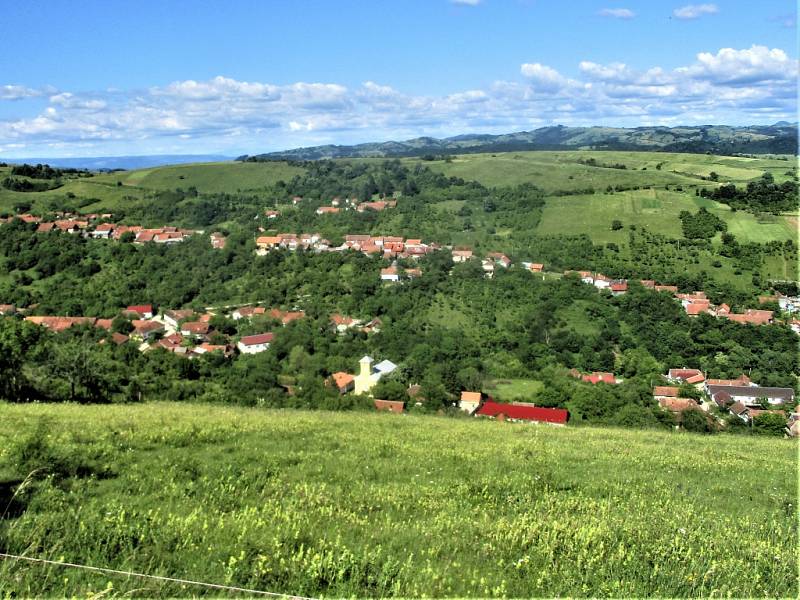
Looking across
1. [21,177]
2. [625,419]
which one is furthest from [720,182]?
[21,177]

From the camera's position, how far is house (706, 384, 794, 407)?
49375 mm

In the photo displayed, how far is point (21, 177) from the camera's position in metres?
110

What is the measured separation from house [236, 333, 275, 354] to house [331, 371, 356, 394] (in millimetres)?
11029

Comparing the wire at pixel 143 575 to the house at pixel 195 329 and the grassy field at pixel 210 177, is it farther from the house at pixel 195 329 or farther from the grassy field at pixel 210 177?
the grassy field at pixel 210 177

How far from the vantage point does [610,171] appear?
12181cm

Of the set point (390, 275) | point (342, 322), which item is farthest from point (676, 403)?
point (390, 275)

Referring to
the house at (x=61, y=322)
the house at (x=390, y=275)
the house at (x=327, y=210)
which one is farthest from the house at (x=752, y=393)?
the house at (x=327, y=210)

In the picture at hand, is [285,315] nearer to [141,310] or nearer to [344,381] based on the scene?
[141,310]

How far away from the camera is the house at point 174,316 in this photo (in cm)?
6700

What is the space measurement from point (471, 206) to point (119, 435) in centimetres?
10176

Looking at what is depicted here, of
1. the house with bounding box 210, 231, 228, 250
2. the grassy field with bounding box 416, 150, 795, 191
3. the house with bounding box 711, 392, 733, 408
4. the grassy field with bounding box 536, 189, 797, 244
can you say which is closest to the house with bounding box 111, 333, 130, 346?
the house with bounding box 210, 231, 228, 250

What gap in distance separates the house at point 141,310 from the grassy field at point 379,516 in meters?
64.2

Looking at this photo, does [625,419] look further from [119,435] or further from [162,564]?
[162,564]

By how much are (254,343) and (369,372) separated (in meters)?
15.7
